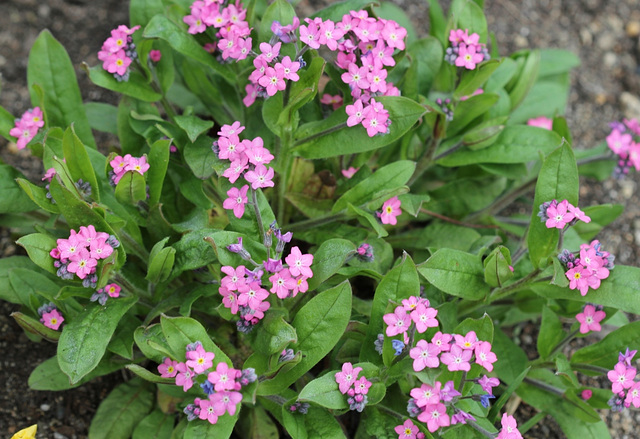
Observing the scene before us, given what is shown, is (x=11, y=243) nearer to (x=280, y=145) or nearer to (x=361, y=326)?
(x=280, y=145)

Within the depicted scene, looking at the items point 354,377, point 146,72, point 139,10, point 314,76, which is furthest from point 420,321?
point 139,10

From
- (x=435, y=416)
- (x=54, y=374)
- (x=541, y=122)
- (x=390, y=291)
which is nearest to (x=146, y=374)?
(x=54, y=374)

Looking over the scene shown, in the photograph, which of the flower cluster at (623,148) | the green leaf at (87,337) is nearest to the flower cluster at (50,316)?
the green leaf at (87,337)

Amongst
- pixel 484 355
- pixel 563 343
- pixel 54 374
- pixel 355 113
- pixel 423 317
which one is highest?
pixel 355 113

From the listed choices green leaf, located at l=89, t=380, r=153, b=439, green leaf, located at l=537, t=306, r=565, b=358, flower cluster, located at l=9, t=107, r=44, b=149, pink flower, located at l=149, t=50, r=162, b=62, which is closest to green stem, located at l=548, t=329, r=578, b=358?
green leaf, located at l=537, t=306, r=565, b=358

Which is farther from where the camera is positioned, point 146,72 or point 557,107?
point 557,107

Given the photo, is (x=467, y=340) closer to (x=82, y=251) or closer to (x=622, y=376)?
(x=622, y=376)

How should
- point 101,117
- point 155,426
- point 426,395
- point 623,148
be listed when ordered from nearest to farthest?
point 426,395 → point 155,426 → point 623,148 → point 101,117
